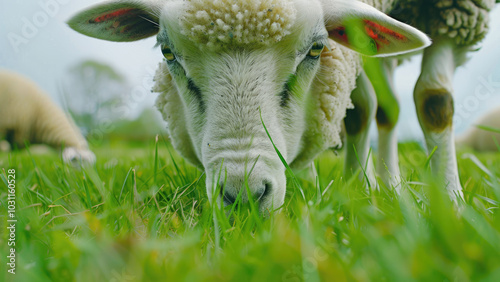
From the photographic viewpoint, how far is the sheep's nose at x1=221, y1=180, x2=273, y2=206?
1447 mm

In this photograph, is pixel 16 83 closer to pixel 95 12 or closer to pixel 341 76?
pixel 95 12

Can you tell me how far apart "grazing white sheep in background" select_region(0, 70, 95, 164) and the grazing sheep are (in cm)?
695

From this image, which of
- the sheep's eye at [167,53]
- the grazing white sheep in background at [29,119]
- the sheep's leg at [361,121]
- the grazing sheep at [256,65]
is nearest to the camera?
the grazing sheep at [256,65]

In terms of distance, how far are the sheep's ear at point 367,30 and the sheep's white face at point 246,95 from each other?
0.12 meters

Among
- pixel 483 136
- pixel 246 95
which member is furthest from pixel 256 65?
pixel 483 136

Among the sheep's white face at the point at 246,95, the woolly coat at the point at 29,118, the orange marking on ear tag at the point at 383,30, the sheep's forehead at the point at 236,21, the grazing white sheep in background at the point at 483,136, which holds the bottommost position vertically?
the grazing white sheep in background at the point at 483,136

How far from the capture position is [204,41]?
1.69 meters

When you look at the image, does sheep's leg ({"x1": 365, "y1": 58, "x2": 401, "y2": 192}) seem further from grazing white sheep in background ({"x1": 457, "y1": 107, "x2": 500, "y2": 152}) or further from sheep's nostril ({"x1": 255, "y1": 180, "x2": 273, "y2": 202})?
grazing white sheep in background ({"x1": 457, "y1": 107, "x2": 500, "y2": 152})

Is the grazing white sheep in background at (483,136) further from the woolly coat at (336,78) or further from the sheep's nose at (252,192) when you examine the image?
the sheep's nose at (252,192)

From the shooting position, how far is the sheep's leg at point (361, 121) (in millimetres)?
2666

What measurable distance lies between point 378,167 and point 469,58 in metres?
0.95

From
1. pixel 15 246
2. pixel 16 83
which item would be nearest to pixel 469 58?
pixel 15 246
